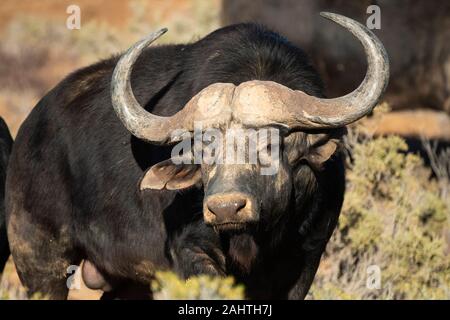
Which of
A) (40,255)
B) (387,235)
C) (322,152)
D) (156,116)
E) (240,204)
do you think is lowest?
(387,235)

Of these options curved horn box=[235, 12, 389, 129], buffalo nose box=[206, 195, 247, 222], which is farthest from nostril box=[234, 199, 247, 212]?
curved horn box=[235, 12, 389, 129]

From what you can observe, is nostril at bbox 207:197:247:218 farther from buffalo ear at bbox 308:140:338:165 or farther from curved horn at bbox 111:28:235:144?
buffalo ear at bbox 308:140:338:165

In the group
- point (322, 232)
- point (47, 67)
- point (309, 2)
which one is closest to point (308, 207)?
point (322, 232)

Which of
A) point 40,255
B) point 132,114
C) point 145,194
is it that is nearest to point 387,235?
point 145,194

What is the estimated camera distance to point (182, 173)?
6.92 metres

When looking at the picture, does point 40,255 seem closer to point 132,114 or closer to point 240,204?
point 132,114

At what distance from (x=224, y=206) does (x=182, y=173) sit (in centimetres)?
79

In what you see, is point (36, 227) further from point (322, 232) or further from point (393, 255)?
point (393, 255)

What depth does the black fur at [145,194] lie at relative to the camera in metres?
7.02

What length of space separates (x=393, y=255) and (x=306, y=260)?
194cm

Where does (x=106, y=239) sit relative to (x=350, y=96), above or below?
below

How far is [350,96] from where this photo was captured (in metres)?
6.68

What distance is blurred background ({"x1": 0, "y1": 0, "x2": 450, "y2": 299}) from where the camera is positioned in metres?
9.05

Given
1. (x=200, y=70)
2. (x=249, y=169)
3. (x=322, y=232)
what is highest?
(x=200, y=70)
